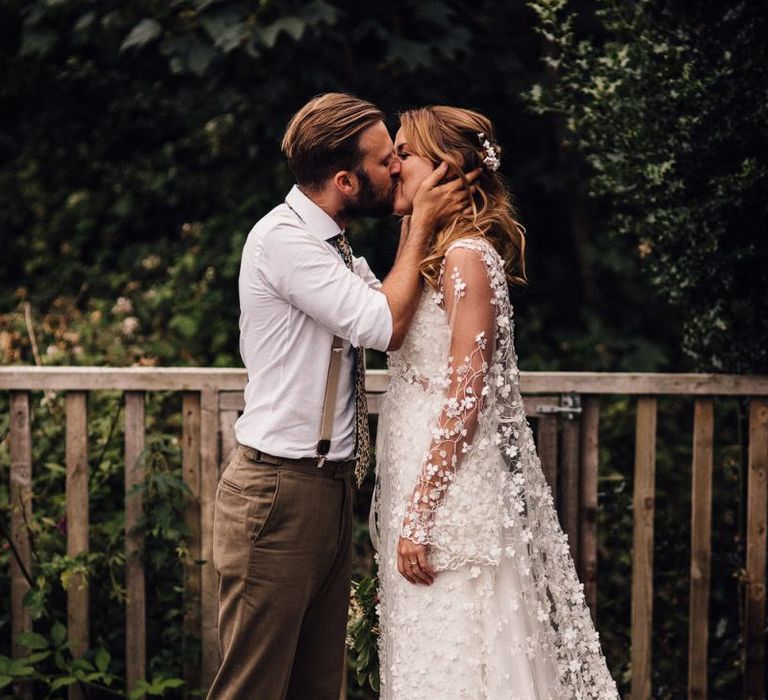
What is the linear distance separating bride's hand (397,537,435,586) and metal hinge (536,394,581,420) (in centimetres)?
103

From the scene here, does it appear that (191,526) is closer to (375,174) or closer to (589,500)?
(589,500)

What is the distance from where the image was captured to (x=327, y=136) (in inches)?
100.0

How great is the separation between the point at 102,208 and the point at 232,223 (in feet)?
6.06

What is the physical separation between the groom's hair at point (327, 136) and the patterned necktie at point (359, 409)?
7.8 inches

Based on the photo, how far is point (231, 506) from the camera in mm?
2566

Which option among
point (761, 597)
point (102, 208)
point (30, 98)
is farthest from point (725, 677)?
point (30, 98)

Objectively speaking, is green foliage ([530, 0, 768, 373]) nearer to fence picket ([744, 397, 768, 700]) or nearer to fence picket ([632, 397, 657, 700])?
fence picket ([744, 397, 768, 700])

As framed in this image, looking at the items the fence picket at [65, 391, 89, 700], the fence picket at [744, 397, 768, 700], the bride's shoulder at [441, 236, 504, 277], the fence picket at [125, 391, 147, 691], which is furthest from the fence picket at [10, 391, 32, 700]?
the fence picket at [744, 397, 768, 700]

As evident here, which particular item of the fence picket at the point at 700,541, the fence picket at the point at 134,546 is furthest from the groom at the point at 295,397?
the fence picket at the point at 700,541

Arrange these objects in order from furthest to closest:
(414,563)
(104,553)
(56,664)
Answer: (104,553) < (56,664) < (414,563)

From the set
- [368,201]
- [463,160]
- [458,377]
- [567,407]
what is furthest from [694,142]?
[458,377]

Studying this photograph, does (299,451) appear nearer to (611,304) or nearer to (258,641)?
(258,641)

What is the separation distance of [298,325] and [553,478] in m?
1.32

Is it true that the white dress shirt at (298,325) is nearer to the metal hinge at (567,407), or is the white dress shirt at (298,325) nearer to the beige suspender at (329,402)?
the beige suspender at (329,402)
